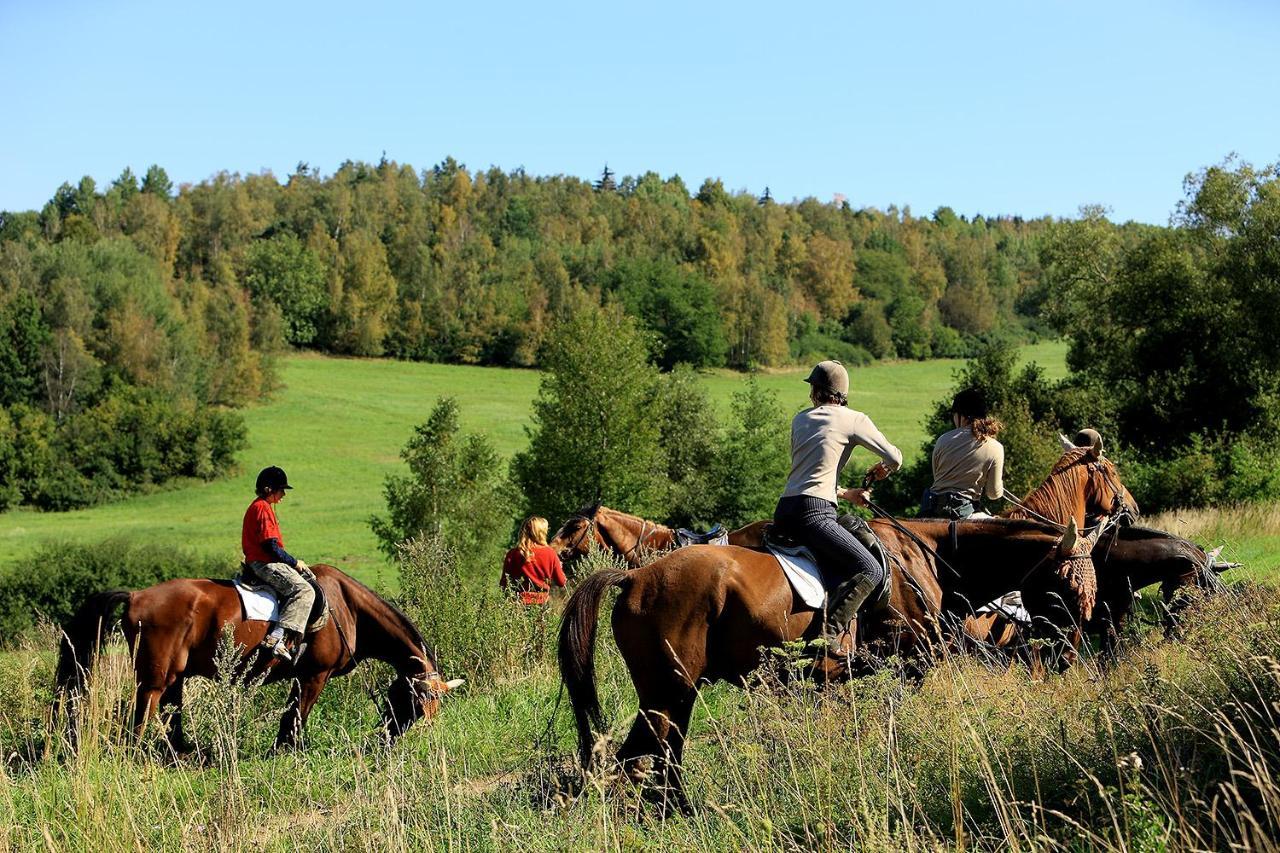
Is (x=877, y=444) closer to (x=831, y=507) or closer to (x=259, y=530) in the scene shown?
(x=831, y=507)

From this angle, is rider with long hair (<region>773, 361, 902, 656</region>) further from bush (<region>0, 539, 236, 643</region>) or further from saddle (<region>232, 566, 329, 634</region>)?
bush (<region>0, 539, 236, 643</region>)

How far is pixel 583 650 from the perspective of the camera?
6.43 metres

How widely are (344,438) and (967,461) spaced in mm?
66199

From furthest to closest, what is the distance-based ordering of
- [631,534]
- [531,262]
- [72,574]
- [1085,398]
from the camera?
1. [531,262]
2. [1085,398]
3. [72,574]
4. [631,534]

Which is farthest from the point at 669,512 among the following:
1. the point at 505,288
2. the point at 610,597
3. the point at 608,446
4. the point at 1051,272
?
the point at 505,288

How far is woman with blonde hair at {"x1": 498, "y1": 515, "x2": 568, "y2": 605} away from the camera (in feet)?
40.7

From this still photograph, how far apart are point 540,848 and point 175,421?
65576 millimetres

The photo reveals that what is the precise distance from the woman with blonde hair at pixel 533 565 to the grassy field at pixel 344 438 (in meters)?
26.7

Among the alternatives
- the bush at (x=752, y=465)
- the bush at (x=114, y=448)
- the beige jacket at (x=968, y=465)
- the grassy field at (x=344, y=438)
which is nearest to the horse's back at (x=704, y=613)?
the beige jacket at (x=968, y=465)

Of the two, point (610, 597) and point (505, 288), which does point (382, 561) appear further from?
point (505, 288)

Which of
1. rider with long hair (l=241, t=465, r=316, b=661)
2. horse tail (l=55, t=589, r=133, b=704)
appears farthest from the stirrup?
horse tail (l=55, t=589, r=133, b=704)

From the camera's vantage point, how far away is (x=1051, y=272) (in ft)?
137

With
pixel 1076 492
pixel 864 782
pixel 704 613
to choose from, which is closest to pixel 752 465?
pixel 1076 492

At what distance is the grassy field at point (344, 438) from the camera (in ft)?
165
